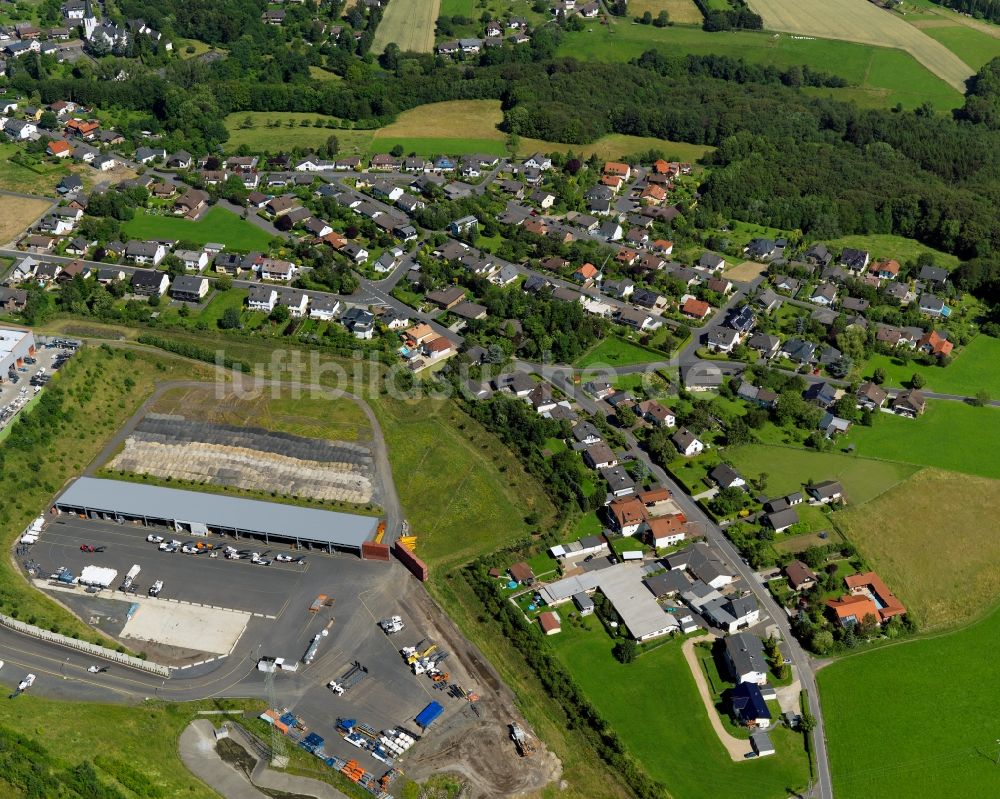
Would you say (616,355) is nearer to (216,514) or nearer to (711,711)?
(216,514)

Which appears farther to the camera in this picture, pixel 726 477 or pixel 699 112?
pixel 699 112

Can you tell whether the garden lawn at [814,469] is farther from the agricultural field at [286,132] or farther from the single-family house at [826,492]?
the agricultural field at [286,132]

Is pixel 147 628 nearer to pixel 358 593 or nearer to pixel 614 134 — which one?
pixel 358 593

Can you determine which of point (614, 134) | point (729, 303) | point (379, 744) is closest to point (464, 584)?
point (379, 744)

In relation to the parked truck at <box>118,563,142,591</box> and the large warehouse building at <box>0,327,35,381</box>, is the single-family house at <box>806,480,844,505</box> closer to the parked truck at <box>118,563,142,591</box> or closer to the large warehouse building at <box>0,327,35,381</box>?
the parked truck at <box>118,563,142,591</box>

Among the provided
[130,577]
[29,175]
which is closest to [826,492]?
[130,577]

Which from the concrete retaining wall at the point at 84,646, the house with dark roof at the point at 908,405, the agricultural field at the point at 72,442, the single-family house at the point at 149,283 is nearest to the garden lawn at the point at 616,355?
the house with dark roof at the point at 908,405
